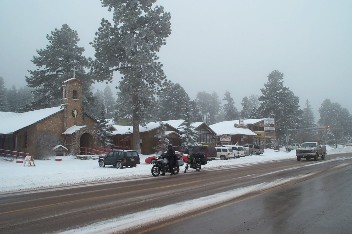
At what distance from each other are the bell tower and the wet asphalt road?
A: 36.2 metres

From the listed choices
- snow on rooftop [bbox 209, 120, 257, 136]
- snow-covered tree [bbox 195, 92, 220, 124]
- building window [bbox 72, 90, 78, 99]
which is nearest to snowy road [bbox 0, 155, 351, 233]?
building window [bbox 72, 90, 78, 99]

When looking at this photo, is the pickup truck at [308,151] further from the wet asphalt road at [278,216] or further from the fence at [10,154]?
the fence at [10,154]

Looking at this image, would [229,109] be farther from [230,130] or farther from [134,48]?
[134,48]

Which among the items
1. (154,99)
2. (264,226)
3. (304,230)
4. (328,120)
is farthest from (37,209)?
(328,120)

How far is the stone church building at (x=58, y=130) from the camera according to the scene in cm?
4109

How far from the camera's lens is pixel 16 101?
100625 mm

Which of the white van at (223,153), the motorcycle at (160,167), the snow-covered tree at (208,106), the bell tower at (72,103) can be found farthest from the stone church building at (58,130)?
the snow-covered tree at (208,106)

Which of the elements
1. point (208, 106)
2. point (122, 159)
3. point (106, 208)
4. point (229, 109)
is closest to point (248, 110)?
point (229, 109)

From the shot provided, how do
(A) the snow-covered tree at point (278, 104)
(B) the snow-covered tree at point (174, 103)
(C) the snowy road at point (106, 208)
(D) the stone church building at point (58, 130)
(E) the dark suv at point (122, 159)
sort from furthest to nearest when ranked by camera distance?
(B) the snow-covered tree at point (174, 103) < (A) the snow-covered tree at point (278, 104) < (D) the stone church building at point (58, 130) < (E) the dark suv at point (122, 159) < (C) the snowy road at point (106, 208)

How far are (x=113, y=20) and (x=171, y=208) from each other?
3483cm

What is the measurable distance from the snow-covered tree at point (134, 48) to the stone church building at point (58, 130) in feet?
21.4

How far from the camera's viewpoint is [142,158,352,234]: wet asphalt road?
7.67 metres

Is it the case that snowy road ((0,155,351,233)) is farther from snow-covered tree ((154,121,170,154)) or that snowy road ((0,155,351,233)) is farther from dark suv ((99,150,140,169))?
snow-covered tree ((154,121,170,154))

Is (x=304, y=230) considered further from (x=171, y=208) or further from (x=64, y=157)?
(x=64, y=157)
